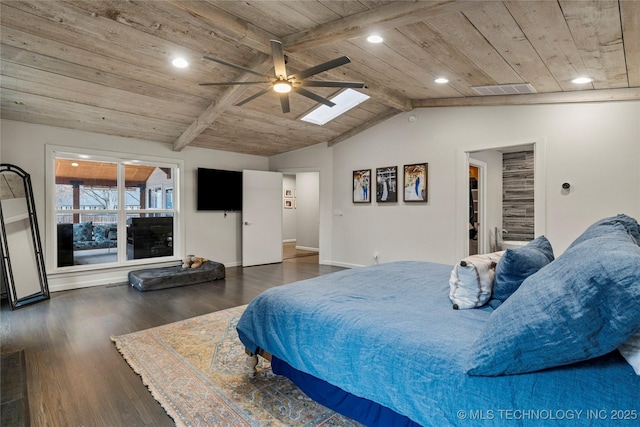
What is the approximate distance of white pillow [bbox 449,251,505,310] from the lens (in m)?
1.72

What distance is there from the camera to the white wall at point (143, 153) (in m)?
4.25

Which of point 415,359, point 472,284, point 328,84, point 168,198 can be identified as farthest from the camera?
point 168,198

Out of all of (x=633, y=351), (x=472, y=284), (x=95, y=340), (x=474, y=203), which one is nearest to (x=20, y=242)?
(x=95, y=340)

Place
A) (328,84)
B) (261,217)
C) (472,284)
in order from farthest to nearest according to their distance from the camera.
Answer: (261,217) < (328,84) < (472,284)

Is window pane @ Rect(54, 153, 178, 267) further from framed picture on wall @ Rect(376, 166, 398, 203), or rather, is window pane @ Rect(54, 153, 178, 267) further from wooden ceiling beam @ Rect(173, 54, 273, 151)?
framed picture on wall @ Rect(376, 166, 398, 203)

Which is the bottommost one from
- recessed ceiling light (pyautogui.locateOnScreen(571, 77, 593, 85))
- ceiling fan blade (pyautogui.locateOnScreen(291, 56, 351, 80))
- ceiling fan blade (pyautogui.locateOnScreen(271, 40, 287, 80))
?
ceiling fan blade (pyautogui.locateOnScreen(291, 56, 351, 80))

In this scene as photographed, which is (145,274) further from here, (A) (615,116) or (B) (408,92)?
(A) (615,116)

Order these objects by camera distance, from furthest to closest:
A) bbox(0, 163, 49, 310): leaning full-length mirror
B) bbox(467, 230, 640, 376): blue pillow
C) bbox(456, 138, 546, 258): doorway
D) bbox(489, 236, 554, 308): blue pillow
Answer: bbox(456, 138, 546, 258): doorway < bbox(0, 163, 49, 310): leaning full-length mirror < bbox(489, 236, 554, 308): blue pillow < bbox(467, 230, 640, 376): blue pillow

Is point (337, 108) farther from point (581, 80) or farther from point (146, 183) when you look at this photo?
point (146, 183)

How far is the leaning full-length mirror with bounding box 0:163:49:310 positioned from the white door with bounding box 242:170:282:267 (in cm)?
312

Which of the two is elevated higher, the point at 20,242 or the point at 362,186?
the point at 362,186

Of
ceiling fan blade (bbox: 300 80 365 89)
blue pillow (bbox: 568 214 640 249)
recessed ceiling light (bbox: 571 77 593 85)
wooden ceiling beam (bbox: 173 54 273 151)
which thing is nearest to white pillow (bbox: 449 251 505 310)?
blue pillow (bbox: 568 214 640 249)

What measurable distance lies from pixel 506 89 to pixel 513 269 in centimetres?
322

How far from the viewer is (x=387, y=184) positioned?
5.62 metres
